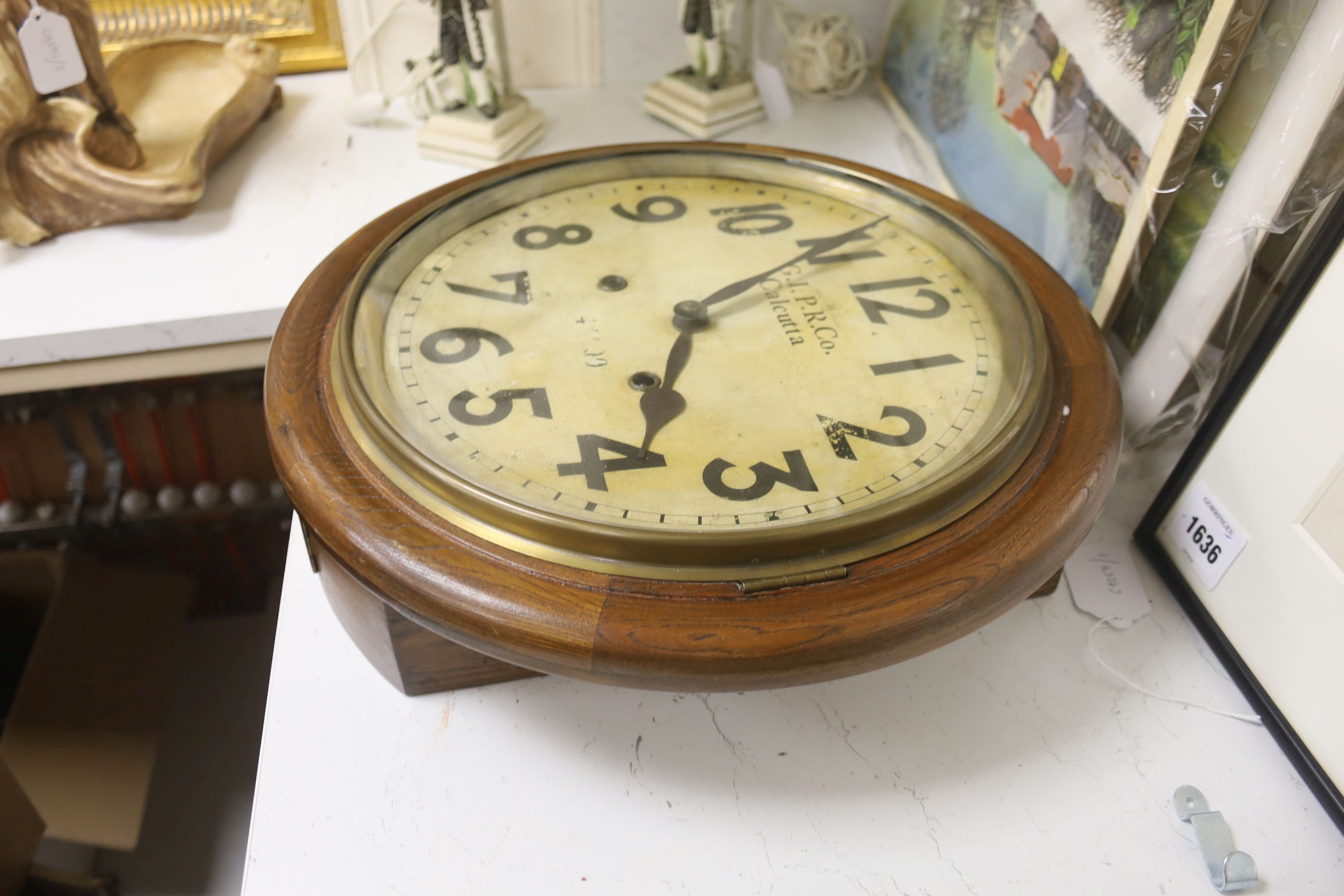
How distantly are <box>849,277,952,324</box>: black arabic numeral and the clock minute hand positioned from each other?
73mm

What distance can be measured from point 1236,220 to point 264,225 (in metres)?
1.13

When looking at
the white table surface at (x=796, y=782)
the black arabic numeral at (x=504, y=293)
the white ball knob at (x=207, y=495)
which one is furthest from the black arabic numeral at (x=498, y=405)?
the white ball knob at (x=207, y=495)

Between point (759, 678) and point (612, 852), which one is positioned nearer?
point (759, 678)

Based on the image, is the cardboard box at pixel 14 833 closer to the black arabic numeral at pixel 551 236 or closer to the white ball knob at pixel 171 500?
the white ball knob at pixel 171 500

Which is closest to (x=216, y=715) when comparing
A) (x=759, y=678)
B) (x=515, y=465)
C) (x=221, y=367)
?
(x=221, y=367)

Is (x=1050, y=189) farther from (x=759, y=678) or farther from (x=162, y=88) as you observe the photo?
(x=162, y=88)

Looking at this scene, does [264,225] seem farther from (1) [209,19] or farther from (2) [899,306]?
(2) [899,306]

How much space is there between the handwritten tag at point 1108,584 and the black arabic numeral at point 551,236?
58 centimetres

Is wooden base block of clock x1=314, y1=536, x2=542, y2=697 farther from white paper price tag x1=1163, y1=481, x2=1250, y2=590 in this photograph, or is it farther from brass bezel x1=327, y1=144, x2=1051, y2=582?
white paper price tag x1=1163, y1=481, x2=1250, y2=590

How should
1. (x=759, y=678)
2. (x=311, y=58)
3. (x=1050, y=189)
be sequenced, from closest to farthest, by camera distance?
1. (x=759, y=678)
2. (x=1050, y=189)
3. (x=311, y=58)

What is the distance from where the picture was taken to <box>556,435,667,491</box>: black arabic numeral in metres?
0.74

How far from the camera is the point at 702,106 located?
1.48 meters

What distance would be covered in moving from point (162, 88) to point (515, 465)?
1.12m

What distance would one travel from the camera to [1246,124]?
834 mm
